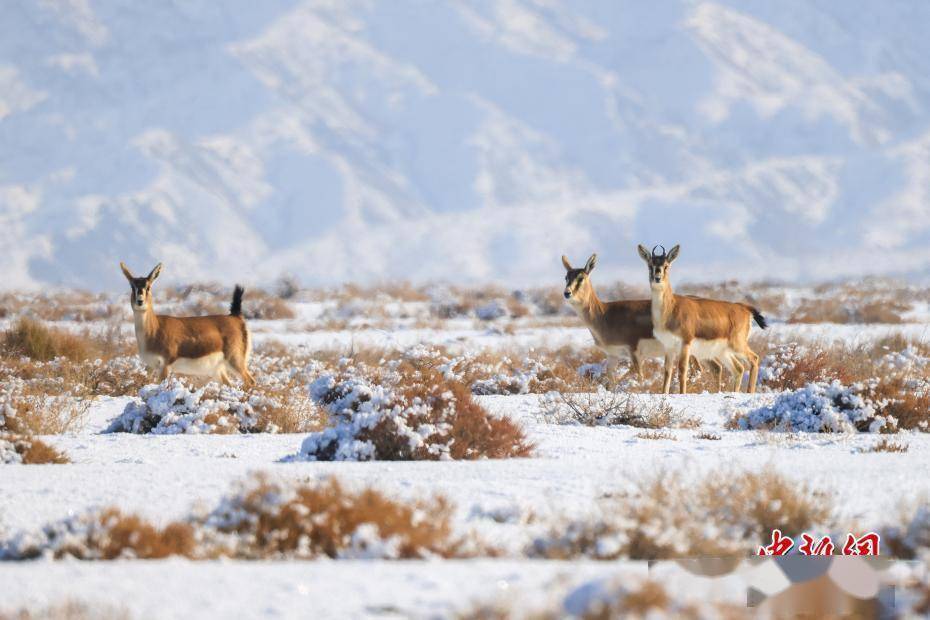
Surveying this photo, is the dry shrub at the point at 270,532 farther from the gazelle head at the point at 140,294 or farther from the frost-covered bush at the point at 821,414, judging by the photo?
the gazelle head at the point at 140,294

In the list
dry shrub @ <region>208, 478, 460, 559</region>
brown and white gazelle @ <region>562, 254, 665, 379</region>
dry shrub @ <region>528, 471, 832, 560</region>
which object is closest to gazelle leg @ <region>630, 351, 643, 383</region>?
brown and white gazelle @ <region>562, 254, 665, 379</region>

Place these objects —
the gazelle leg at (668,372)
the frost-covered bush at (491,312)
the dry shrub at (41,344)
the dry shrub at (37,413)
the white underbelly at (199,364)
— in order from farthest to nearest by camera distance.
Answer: the frost-covered bush at (491,312) → the dry shrub at (41,344) → the white underbelly at (199,364) → the gazelle leg at (668,372) → the dry shrub at (37,413)

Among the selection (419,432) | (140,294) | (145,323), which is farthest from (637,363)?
(419,432)

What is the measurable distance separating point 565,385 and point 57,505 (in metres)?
9.50

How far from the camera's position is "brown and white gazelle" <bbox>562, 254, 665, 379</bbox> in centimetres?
1617

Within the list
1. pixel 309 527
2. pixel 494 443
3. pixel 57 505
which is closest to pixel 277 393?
pixel 494 443

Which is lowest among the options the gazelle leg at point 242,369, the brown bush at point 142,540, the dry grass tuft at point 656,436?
the brown bush at point 142,540

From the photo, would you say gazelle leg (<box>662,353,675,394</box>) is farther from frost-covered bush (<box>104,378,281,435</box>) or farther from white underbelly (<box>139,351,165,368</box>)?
white underbelly (<box>139,351,165,368</box>)

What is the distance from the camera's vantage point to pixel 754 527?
6.59m

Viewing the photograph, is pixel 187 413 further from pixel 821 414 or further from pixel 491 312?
pixel 491 312

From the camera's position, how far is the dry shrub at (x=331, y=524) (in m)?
6.09

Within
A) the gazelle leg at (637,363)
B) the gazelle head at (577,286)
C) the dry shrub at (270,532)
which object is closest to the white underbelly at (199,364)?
the gazelle head at (577,286)

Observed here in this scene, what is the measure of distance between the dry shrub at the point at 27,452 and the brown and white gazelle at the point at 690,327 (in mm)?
7450

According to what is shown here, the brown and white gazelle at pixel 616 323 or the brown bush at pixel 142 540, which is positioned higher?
the brown and white gazelle at pixel 616 323
